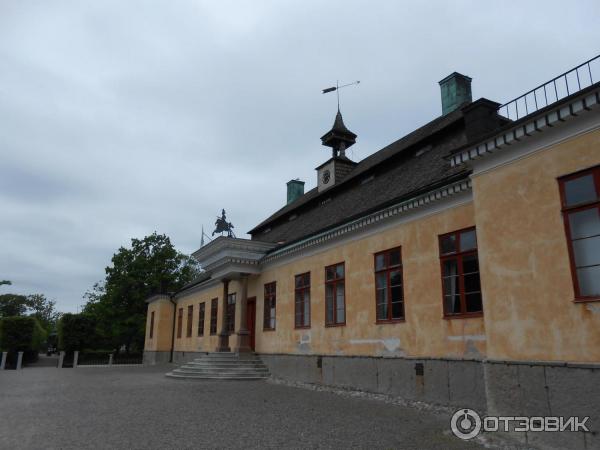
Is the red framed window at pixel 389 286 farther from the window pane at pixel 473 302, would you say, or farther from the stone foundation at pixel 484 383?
the window pane at pixel 473 302

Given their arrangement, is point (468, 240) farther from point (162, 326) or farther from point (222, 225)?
point (162, 326)

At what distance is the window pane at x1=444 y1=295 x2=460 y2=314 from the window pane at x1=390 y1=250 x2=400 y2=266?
1804mm

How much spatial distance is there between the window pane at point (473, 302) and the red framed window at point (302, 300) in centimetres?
636

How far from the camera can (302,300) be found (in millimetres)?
14914

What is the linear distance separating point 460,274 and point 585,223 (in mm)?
3398

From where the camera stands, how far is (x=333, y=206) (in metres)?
16.4

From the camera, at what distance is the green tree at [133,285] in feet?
113

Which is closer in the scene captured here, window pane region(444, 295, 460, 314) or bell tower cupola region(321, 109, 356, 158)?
window pane region(444, 295, 460, 314)

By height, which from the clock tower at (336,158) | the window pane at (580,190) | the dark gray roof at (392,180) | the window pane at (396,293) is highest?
the clock tower at (336,158)

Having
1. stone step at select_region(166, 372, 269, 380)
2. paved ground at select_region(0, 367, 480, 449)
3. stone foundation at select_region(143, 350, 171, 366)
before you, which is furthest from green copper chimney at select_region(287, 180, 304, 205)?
paved ground at select_region(0, 367, 480, 449)

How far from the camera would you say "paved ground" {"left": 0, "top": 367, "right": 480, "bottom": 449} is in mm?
6301

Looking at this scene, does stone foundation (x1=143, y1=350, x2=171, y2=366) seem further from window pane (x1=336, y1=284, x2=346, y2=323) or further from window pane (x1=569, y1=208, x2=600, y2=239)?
window pane (x1=569, y1=208, x2=600, y2=239)

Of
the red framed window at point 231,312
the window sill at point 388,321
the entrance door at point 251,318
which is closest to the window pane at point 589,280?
the window sill at point 388,321

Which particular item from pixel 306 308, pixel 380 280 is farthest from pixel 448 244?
pixel 306 308
